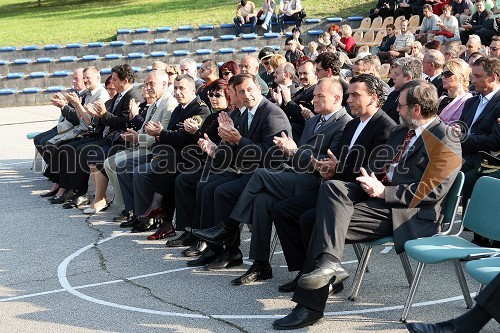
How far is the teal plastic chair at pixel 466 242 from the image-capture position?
546cm

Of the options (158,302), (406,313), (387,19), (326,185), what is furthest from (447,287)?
(387,19)

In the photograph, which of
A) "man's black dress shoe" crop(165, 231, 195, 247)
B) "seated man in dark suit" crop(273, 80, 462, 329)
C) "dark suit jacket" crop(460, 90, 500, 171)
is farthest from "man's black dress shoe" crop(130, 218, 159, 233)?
"dark suit jacket" crop(460, 90, 500, 171)

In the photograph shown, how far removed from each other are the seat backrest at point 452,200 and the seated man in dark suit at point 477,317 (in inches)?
45.3

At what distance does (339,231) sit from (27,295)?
8.99 ft

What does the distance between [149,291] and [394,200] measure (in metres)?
2.20

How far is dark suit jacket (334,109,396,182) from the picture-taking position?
6535mm

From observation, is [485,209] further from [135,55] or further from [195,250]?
[135,55]

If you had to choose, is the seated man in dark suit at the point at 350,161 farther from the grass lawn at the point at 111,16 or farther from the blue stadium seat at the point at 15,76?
the grass lawn at the point at 111,16

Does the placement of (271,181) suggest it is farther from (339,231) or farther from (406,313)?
(406,313)

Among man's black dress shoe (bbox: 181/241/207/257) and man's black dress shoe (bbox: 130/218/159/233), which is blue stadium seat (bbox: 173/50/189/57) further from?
man's black dress shoe (bbox: 181/241/207/257)

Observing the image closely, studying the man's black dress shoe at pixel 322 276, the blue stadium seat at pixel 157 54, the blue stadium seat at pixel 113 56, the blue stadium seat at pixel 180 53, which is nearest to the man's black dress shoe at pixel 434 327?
the man's black dress shoe at pixel 322 276

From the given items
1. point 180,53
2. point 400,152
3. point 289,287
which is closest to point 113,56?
point 180,53

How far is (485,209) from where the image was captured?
5.87m

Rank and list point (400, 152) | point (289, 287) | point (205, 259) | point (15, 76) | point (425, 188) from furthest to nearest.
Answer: point (15, 76) < point (205, 259) < point (289, 287) < point (400, 152) < point (425, 188)
